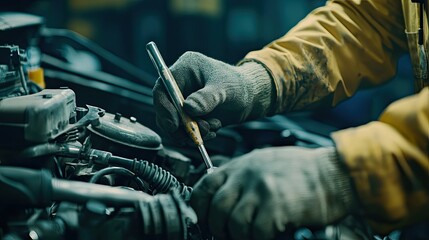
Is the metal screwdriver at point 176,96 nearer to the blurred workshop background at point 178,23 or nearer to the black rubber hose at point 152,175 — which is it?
the black rubber hose at point 152,175

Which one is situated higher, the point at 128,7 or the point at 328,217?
the point at 328,217

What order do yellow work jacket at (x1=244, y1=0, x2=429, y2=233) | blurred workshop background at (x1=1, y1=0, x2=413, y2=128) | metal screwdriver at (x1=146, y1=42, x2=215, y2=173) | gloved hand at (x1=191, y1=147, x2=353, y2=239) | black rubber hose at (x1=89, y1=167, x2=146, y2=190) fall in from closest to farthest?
1. gloved hand at (x1=191, y1=147, x2=353, y2=239)
2. black rubber hose at (x1=89, y1=167, x2=146, y2=190)
3. metal screwdriver at (x1=146, y1=42, x2=215, y2=173)
4. yellow work jacket at (x1=244, y1=0, x2=429, y2=233)
5. blurred workshop background at (x1=1, y1=0, x2=413, y2=128)

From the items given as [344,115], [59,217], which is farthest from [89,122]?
[344,115]

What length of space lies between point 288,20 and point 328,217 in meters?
2.57

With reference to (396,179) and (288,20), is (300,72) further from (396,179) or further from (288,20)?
(288,20)

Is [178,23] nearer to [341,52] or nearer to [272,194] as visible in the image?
[341,52]

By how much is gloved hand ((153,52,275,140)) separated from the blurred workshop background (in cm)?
179

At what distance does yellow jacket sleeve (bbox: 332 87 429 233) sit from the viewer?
2.95ft

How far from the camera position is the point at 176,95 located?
4.17 feet

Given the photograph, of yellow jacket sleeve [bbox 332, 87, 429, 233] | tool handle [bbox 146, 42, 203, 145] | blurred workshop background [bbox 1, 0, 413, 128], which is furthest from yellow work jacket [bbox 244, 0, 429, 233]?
blurred workshop background [bbox 1, 0, 413, 128]

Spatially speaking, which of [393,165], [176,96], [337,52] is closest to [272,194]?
[393,165]

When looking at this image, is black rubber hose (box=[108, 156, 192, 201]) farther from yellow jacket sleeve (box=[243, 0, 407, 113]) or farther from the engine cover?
yellow jacket sleeve (box=[243, 0, 407, 113])

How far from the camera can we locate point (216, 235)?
3.03 feet

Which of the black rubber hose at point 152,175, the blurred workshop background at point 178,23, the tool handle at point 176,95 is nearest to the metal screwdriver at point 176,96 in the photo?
the tool handle at point 176,95
